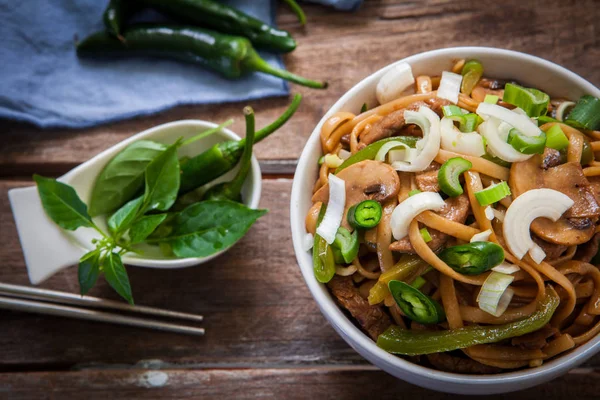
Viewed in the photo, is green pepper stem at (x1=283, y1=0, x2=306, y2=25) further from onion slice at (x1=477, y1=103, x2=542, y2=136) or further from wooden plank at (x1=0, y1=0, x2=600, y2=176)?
onion slice at (x1=477, y1=103, x2=542, y2=136)

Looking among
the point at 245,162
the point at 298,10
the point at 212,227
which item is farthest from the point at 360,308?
the point at 298,10

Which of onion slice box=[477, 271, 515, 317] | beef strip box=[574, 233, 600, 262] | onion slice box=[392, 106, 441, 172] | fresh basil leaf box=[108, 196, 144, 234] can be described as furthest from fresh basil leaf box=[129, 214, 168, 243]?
beef strip box=[574, 233, 600, 262]

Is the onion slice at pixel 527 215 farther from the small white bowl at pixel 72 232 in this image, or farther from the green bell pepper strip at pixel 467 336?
the small white bowl at pixel 72 232

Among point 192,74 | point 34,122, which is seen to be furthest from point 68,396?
point 192,74

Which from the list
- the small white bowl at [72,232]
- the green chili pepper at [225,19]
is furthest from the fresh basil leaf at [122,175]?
the green chili pepper at [225,19]

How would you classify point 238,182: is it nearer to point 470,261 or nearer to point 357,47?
point 357,47
